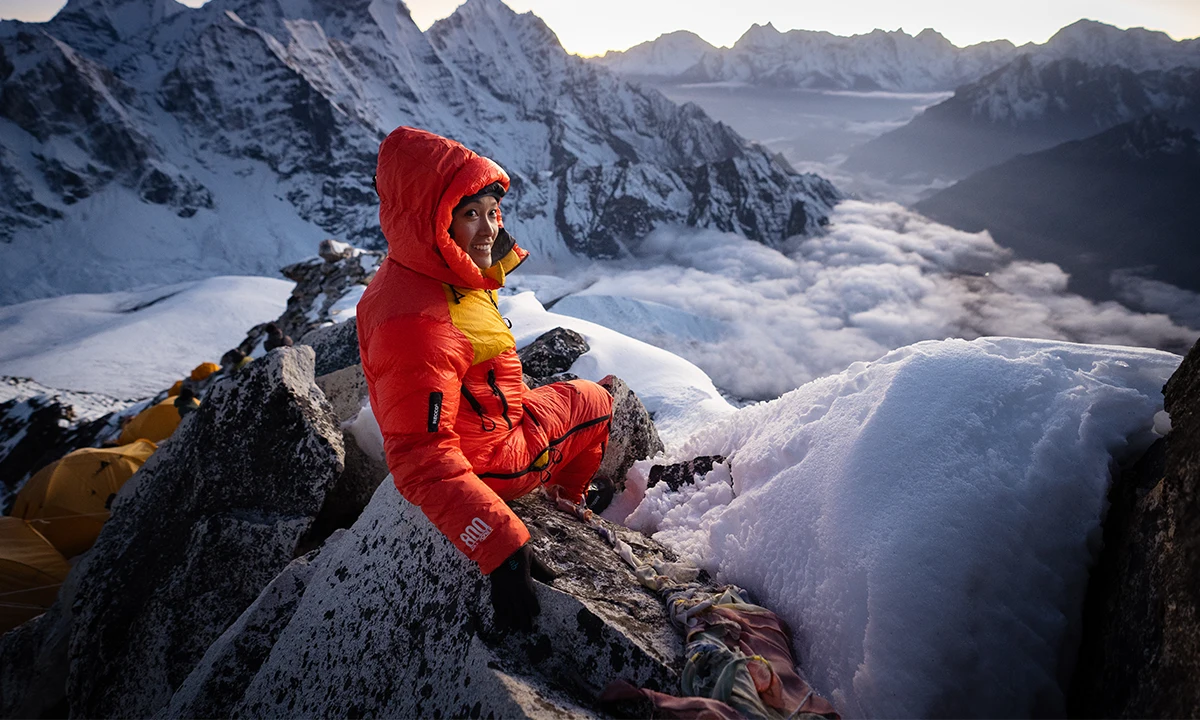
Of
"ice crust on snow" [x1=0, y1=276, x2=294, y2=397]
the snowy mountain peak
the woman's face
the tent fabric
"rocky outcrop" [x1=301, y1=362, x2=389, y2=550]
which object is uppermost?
the snowy mountain peak

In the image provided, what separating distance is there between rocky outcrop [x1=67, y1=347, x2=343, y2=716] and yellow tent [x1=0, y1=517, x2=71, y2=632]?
11.2 feet

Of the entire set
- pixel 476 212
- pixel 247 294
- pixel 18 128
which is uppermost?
pixel 18 128

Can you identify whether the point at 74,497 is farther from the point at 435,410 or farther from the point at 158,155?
the point at 158,155

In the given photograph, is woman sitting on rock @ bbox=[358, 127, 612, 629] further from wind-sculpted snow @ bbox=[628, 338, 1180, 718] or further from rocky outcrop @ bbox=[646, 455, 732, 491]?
wind-sculpted snow @ bbox=[628, 338, 1180, 718]

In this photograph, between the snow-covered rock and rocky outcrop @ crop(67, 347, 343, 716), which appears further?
the snow-covered rock

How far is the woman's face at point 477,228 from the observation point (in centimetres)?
334

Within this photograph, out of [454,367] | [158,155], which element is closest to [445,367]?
[454,367]

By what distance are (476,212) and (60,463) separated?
10.8m

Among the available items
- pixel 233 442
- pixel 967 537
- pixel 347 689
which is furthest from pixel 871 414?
pixel 233 442

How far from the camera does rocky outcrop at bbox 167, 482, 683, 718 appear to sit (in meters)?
2.56

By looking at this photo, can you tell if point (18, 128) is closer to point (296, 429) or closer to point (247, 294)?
point (247, 294)

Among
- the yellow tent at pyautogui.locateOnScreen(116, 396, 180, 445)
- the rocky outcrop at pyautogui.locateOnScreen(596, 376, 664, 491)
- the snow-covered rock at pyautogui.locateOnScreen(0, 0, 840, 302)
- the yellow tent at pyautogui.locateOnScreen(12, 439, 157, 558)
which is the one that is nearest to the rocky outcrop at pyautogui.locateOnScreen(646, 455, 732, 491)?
the rocky outcrop at pyautogui.locateOnScreen(596, 376, 664, 491)

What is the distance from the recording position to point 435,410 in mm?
2826

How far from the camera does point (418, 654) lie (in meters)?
2.80
